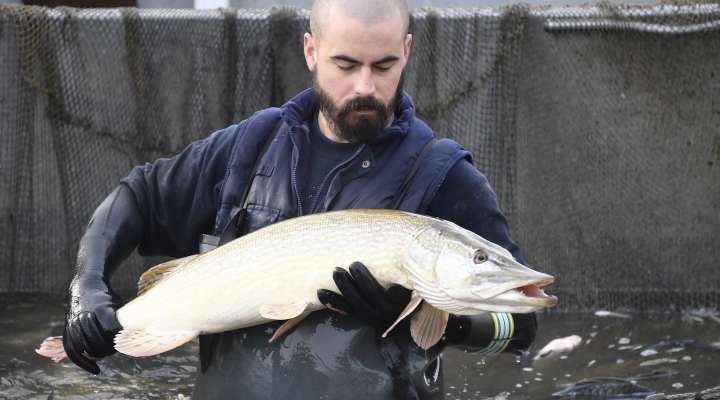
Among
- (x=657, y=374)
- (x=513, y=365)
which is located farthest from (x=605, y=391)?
(x=513, y=365)

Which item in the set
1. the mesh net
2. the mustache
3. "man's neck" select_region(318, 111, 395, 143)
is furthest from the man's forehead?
the mesh net

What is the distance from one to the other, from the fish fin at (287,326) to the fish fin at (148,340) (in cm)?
27

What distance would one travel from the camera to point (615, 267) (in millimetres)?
7457

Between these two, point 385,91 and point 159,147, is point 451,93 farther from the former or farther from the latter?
point 385,91

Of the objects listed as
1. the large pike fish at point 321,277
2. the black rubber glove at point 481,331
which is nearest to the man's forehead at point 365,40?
the large pike fish at point 321,277

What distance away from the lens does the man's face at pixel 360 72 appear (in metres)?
3.47

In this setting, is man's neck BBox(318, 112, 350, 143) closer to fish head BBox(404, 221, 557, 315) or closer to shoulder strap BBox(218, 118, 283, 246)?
→ shoulder strap BBox(218, 118, 283, 246)

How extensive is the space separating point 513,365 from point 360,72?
3.55 metres

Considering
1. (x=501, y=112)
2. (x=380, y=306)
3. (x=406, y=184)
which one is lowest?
(x=380, y=306)

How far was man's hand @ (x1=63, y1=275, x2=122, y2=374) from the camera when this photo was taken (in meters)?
3.56

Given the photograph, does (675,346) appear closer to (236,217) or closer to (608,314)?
(608,314)

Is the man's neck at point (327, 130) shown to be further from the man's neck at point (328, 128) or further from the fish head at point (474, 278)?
the fish head at point (474, 278)

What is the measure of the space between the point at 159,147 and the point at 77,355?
406 cm

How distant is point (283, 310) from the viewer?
3.36 m
